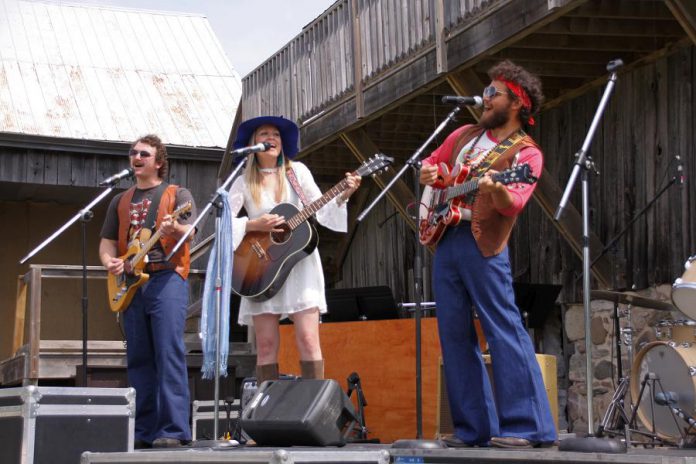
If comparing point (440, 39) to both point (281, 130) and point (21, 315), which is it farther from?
point (21, 315)

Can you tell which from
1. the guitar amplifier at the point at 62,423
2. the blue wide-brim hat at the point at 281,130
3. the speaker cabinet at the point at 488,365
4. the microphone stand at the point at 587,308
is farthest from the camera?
the speaker cabinet at the point at 488,365

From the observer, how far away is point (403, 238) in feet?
40.6

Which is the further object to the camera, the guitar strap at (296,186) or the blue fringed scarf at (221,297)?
the guitar strap at (296,186)

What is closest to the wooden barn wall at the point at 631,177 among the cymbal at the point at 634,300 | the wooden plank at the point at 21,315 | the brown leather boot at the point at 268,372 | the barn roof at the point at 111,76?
the cymbal at the point at 634,300

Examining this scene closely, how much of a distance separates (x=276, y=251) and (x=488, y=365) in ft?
6.72

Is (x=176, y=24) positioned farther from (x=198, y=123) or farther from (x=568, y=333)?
(x=568, y=333)

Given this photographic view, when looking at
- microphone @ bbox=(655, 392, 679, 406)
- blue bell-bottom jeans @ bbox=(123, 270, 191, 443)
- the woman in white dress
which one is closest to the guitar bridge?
the woman in white dress

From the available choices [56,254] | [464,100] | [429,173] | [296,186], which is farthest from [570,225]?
[56,254]

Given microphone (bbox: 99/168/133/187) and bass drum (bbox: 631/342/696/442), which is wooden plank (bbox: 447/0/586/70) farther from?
microphone (bbox: 99/168/133/187)

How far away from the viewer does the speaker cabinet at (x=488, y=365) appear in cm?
765

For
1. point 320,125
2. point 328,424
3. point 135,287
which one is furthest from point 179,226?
point 320,125

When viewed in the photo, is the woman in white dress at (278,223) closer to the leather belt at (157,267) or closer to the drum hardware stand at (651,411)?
the leather belt at (157,267)

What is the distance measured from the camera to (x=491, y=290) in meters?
4.90

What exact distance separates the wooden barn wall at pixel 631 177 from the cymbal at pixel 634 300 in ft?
4.24
